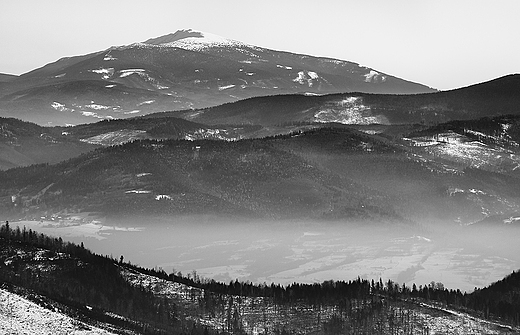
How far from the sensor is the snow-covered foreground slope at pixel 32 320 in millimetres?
124125

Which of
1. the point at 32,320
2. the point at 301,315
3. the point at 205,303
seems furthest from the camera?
the point at 205,303

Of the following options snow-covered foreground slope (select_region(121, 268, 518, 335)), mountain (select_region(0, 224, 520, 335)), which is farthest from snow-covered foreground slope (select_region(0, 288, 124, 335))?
snow-covered foreground slope (select_region(121, 268, 518, 335))

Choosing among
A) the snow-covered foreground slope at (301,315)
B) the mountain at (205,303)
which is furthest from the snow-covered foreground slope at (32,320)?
the snow-covered foreground slope at (301,315)

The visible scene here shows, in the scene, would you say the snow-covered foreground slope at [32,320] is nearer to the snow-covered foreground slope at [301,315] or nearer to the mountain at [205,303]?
the mountain at [205,303]

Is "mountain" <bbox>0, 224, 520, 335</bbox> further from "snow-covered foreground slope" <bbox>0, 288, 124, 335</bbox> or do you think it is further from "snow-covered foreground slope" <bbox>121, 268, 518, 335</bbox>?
"snow-covered foreground slope" <bbox>0, 288, 124, 335</bbox>

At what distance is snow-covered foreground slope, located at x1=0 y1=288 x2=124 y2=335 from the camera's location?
124 meters

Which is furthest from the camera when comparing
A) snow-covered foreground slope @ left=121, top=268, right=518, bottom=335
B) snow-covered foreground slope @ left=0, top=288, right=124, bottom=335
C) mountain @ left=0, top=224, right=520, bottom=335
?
snow-covered foreground slope @ left=121, top=268, right=518, bottom=335

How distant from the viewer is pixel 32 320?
420 ft

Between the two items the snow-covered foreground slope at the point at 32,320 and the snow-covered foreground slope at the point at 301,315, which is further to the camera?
the snow-covered foreground slope at the point at 301,315

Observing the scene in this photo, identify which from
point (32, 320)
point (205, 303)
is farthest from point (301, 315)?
point (32, 320)

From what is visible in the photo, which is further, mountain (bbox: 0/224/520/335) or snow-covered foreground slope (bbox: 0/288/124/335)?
mountain (bbox: 0/224/520/335)

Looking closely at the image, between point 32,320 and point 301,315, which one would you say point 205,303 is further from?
point 32,320

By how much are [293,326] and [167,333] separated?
78.6ft

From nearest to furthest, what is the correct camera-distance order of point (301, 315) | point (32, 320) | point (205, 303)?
point (32, 320), point (301, 315), point (205, 303)
